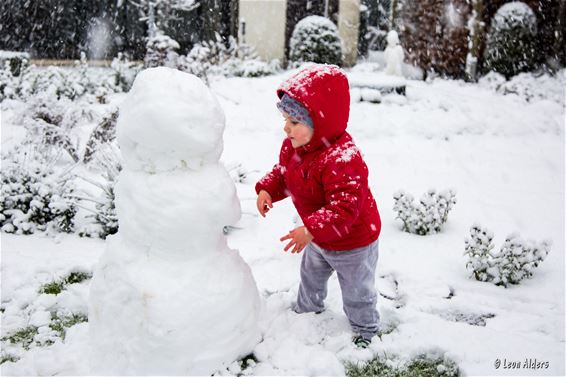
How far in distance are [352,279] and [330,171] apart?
0.66m

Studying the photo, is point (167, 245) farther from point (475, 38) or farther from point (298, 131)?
point (475, 38)

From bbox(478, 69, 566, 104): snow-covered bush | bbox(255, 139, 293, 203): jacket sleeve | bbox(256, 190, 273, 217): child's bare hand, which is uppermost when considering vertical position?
bbox(255, 139, 293, 203): jacket sleeve

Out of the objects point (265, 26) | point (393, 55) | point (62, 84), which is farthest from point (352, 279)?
point (265, 26)

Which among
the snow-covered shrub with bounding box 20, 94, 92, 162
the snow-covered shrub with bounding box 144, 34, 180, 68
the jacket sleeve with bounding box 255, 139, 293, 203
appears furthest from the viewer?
the snow-covered shrub with bounding box 144, 34, 180, 68

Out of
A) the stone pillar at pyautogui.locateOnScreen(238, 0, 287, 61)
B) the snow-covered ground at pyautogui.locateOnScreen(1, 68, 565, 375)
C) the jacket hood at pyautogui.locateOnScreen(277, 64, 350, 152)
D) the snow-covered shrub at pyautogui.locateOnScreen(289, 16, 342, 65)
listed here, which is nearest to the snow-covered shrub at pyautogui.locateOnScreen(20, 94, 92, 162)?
the snow-covered ground at pyautogui.locateOnScreen(1, 68, 565, 375)

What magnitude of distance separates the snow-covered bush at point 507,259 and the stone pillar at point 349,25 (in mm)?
14120

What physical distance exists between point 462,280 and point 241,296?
6.44 feet

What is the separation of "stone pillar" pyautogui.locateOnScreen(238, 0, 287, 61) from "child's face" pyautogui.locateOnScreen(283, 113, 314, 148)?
14.4m

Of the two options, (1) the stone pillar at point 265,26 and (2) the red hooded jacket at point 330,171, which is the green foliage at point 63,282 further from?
(1) the stone pillar at point 265,26

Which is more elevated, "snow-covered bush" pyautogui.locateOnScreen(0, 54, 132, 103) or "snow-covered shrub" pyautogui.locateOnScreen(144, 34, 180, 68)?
"snow-covered shrub" pyautogui.locateOnScreen(144, 34, 180, 68)

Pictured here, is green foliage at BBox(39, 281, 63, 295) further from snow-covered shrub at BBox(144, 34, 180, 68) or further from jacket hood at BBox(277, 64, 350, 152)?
snow-covered shrub at BBox(144, 34, 180, 68)

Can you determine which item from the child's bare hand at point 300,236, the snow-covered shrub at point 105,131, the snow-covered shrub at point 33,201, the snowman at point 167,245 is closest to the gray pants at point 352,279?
the child's bare hand at point 300,236

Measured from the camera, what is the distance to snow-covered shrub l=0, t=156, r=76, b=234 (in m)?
4.09

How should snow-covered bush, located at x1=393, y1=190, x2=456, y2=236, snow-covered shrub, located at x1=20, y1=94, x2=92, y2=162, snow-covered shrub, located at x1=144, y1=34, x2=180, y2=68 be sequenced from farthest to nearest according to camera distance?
snow-covered shrub, located at x1=144, y1=34, x2=180, y2=68
snow-covered shrub, located at x1=20, y1=94, x2=92, y2=162
snow-covered bush, located at x1=393, y1=190, x2=456, y2=236
